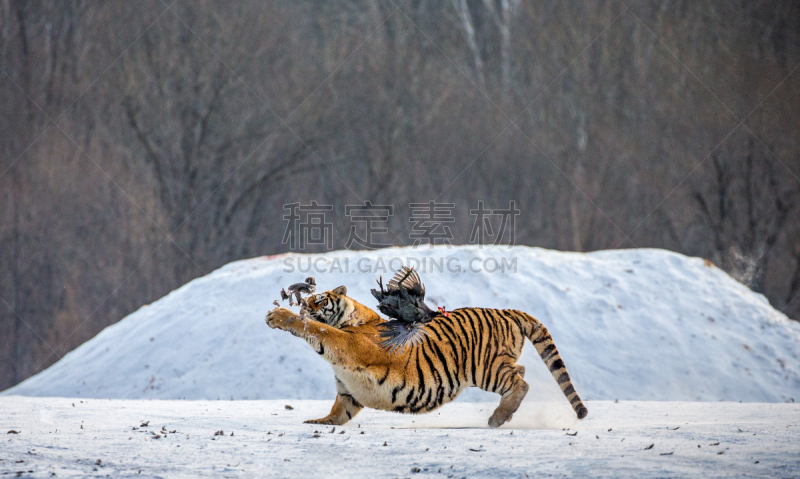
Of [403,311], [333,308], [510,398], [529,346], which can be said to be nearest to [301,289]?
[333,308]

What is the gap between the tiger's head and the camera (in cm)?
592

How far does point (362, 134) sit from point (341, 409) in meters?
18.4

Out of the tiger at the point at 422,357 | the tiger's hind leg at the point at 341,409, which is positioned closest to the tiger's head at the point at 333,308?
the tiger at the point at 422,357

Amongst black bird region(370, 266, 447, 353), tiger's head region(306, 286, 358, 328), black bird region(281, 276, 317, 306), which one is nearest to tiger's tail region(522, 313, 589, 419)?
black bird region(370, 266, 447, 353)

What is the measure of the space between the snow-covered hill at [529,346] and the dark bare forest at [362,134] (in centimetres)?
950

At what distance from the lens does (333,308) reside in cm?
601

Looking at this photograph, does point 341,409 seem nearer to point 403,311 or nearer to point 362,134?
point 403,311

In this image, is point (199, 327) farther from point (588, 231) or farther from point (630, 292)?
point (588, 231)

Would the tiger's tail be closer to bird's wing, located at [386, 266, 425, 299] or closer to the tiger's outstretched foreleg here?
bird's wing, located at [386, 266, 425, 299]

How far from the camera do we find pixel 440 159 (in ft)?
80.0

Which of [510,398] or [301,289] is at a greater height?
[301,289]

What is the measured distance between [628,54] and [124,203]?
49.8 feet

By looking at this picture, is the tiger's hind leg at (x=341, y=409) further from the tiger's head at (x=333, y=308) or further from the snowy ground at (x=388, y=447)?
the tiger's head at (x=333, y=308)

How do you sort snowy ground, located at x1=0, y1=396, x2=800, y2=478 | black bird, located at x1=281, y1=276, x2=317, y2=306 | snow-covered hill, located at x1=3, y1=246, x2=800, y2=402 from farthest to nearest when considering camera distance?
snow-covered hill, located at x1=3, y1=246, x2=800, y2=402 → black bird, located at x1=281, y1=276, x2=317, y2=306 → snowy ground, located at x1=0, y1=396, x2=800, y2=478
